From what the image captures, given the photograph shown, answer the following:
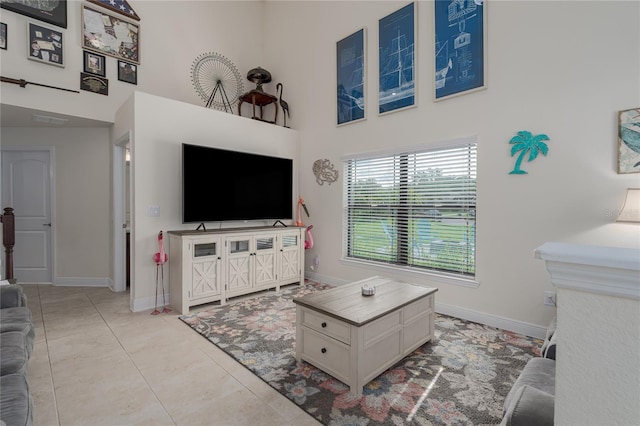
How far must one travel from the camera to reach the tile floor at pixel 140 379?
5.78ft

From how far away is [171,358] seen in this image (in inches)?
95.1

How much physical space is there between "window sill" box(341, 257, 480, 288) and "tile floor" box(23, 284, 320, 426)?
222 cm

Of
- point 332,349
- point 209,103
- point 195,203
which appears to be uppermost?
point 209,103

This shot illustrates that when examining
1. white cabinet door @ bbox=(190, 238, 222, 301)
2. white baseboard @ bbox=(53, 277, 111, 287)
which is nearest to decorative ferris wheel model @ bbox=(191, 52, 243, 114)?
white cabinet door @ bbox=(190, 238, 222, 301)

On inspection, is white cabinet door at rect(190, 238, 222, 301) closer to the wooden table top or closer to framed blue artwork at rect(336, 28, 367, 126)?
the wooden table top

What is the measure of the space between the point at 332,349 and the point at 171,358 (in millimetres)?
1308

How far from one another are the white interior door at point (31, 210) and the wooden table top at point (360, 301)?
4.64 metres

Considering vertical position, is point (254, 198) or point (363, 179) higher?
point (363, 179)

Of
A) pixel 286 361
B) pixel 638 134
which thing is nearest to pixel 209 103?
pixel 286 361

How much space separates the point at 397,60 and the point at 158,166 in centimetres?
315

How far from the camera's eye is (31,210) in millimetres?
4676

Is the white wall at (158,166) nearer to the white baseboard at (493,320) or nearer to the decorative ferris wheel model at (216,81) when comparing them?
the decorative ferris wheel model at (216,81)

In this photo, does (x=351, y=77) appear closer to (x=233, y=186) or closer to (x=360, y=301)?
(x=233, y=186)

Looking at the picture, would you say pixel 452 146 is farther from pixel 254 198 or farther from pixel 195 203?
pixel 195 203
